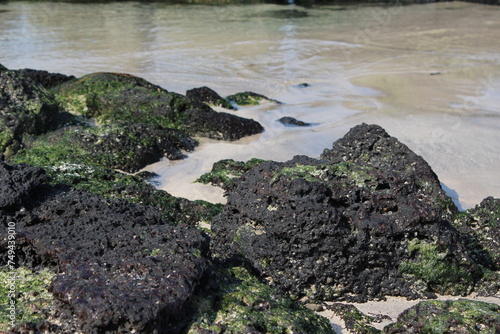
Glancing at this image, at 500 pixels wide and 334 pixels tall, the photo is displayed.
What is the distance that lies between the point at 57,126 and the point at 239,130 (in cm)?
243

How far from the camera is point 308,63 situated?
1298 cm

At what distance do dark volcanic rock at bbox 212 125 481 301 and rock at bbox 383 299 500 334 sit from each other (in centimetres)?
54

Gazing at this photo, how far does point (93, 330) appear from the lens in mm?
2508

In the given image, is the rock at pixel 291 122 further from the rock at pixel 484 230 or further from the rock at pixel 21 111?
the rock at pixel 484 230

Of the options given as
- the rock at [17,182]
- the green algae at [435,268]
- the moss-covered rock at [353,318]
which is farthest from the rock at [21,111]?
the green algae at [435,268]

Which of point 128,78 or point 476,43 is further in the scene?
point 476,43

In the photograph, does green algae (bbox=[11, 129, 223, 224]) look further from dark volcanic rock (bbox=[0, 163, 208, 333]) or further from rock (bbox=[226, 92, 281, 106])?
rock (bbox=[226, 92, 281, 106])

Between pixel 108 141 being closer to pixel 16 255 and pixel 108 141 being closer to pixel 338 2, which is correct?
pixel 16 255

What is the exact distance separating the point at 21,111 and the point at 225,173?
2.80 m

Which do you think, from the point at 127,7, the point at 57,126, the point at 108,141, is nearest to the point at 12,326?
the point at 108,141

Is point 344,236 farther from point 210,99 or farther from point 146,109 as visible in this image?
point 210,99

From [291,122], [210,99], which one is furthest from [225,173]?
[210,99]

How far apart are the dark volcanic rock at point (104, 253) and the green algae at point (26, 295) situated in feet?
0.27

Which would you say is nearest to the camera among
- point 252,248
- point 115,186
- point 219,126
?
point 252,248
